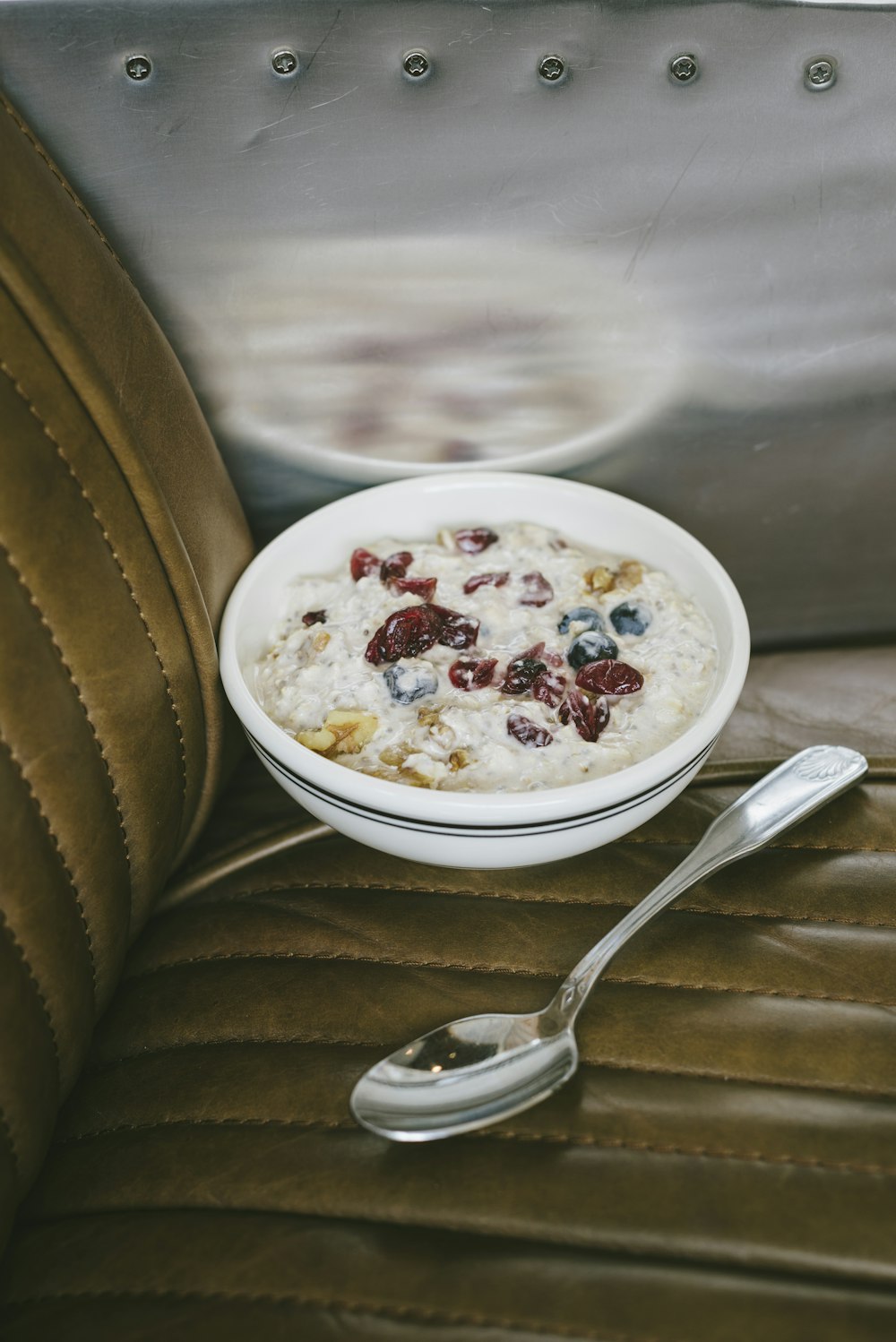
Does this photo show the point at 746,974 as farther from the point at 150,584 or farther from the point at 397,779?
the point at 150,584

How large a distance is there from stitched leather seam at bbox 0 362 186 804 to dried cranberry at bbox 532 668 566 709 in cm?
30

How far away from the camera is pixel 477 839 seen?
70cm

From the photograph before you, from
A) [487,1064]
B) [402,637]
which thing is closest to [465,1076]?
[487,1064]

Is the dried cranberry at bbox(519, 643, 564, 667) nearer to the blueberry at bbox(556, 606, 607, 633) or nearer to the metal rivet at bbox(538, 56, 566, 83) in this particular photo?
the blueberry at bbox(556, 606, 607, 633)

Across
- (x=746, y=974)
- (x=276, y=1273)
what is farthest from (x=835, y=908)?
(x=276, y=1273)

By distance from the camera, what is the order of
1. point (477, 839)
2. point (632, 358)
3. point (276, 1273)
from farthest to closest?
point (632, 358) < point (477, 839) < point (276, 1273)

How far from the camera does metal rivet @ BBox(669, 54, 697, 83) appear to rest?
2.68 feet

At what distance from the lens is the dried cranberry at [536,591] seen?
90 cm

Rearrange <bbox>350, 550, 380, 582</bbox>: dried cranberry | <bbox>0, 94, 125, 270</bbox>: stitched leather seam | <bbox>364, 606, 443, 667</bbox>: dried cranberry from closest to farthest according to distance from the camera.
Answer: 1. <bbox>0, 94, 125, 270</bbox>: stitched leather seam
2. <bbox>364, 606, 443, 667</bbox>: dried cranberry
3. <bbox>350, 550, 380, 582</bbox>: dried cranberry

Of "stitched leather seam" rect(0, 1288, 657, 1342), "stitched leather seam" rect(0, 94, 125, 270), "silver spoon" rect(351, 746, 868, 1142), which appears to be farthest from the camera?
"stitched leather seam" rect(0, 94, 125, 270)

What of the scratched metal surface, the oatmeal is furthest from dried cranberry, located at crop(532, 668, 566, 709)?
the scratched metal surface

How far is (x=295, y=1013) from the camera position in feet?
2.30

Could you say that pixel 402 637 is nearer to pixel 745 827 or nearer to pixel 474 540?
pixel 474 540

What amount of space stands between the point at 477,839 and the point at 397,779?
8cm
